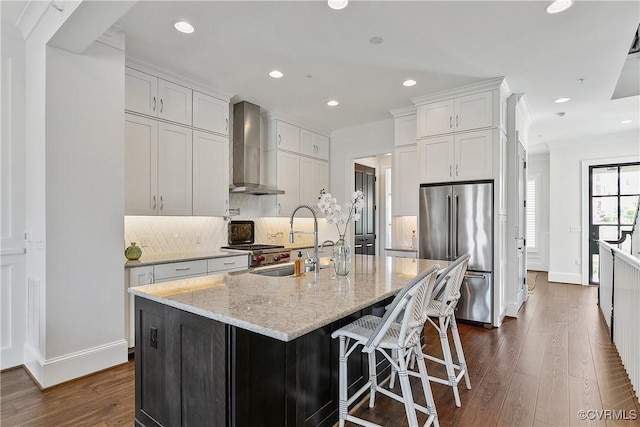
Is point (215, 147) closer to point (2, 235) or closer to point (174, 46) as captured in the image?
point (174, 46)

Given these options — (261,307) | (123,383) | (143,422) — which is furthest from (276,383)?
(123,383)

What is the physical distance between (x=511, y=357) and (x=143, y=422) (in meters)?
3.03

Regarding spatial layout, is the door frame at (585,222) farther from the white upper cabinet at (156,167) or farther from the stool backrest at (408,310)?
the white upper cabinet at (156,167)

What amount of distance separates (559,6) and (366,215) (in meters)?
4.38

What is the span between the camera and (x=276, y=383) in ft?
5.41

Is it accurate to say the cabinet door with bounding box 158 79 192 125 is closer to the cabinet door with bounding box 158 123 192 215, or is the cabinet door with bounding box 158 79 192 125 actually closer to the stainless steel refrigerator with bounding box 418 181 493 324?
Answer: the cabinet door with bounding box 158 123 192 215

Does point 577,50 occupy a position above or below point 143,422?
above

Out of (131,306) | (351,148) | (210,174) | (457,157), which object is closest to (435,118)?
(457,157)

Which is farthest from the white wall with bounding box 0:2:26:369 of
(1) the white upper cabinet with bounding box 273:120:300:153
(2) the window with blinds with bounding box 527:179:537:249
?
(2) the window with blinds with bounding box 527:179:537:249

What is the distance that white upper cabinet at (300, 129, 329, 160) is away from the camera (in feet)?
18.3

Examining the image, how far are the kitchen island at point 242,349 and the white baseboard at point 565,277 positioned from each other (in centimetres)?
644

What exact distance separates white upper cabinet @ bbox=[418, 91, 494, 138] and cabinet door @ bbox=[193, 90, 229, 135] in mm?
2548

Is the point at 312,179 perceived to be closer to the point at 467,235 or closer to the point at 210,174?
the point at 210,174

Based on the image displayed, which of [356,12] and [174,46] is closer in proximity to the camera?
[356,12]
